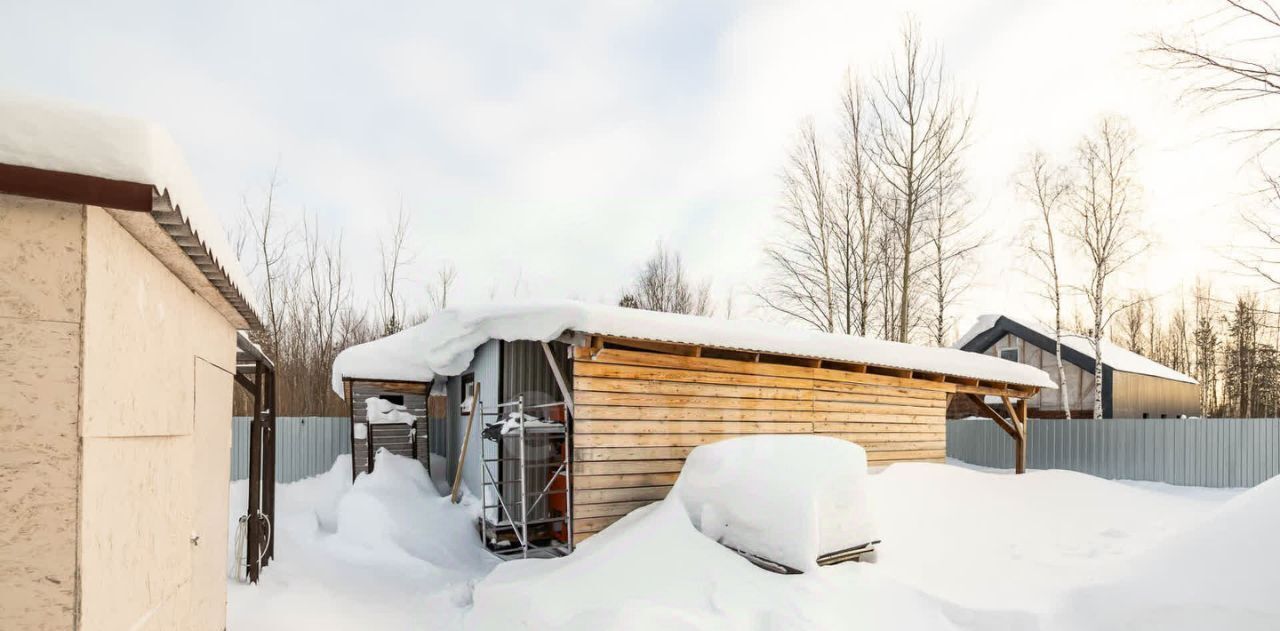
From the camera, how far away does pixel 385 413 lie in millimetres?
12766

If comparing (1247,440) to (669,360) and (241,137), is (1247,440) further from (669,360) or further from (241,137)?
(241,137)

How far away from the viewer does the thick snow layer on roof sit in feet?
6.82

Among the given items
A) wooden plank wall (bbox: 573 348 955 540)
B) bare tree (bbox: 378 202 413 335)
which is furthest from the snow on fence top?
bare tree (bbox: 378 202 413 335)

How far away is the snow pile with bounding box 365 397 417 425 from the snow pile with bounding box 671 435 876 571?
7.45 meters

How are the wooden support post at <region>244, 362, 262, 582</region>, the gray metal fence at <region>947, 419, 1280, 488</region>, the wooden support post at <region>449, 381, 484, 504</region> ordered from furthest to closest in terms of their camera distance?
the gray metal fence at <region>947, 419, 1280, 488</region> < the wooden support post at <region>449, 381, 484, 504</region> < the wooden support post at <region>244, 362, 262, 582</region>

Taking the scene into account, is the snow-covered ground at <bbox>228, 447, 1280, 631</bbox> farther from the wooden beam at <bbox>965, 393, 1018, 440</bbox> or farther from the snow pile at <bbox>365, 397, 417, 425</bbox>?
the wooden beam at <bbox>965, 393, 1018, 440</bbox>

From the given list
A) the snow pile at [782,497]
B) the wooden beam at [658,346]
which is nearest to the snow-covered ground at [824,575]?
the snow pile at [782,497]

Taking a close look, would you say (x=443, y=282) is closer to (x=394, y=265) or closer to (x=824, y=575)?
(x=394, y=265)

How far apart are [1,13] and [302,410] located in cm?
1468

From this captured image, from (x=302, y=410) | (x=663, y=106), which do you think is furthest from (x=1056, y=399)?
(x=302, y=410)

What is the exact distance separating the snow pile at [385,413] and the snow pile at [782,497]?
293 inches

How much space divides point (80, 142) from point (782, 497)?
19.2 feet

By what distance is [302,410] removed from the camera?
21531 millimetres

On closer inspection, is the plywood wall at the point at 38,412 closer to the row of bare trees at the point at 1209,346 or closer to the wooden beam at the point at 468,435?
the wooden beam at the point at 468,435
